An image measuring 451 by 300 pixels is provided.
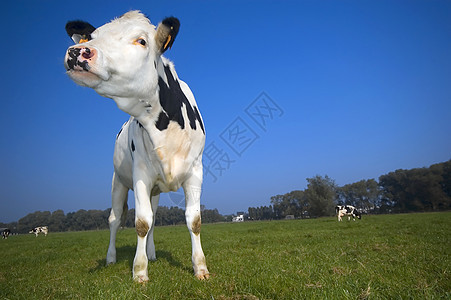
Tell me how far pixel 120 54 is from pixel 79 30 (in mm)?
1078

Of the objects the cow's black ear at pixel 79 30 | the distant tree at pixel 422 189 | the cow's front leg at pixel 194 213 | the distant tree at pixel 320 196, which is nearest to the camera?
the cow's black ear at pixel 79 30

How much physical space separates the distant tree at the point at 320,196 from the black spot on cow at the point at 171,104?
61.9 meters

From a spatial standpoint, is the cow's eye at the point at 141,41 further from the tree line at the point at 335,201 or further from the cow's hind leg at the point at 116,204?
A: the tree line at the point at 335,201

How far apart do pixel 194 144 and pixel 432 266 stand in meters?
3.76

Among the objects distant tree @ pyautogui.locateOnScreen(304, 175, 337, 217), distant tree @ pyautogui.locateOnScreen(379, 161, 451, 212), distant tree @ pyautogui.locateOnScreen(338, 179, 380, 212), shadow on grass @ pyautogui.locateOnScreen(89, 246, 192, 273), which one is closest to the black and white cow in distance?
shadow on grass @ pyautogui.locateOnScreen(89, 246, 192, 273)

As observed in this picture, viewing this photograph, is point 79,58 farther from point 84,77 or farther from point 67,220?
point 67,220

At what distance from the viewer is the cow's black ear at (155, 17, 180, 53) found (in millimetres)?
3424

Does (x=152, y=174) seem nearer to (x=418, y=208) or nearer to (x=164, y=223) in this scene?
(x=418, y=208)

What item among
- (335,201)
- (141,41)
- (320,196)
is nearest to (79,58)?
(141,41)

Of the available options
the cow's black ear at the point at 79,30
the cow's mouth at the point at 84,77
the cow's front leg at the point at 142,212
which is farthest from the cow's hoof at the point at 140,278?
the cow's black ear at the point at 79,30

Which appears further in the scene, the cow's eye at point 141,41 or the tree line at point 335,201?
the tree line at point 335,201

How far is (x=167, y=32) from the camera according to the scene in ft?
11.3

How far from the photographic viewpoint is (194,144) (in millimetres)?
4094

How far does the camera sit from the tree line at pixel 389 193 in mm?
63500
